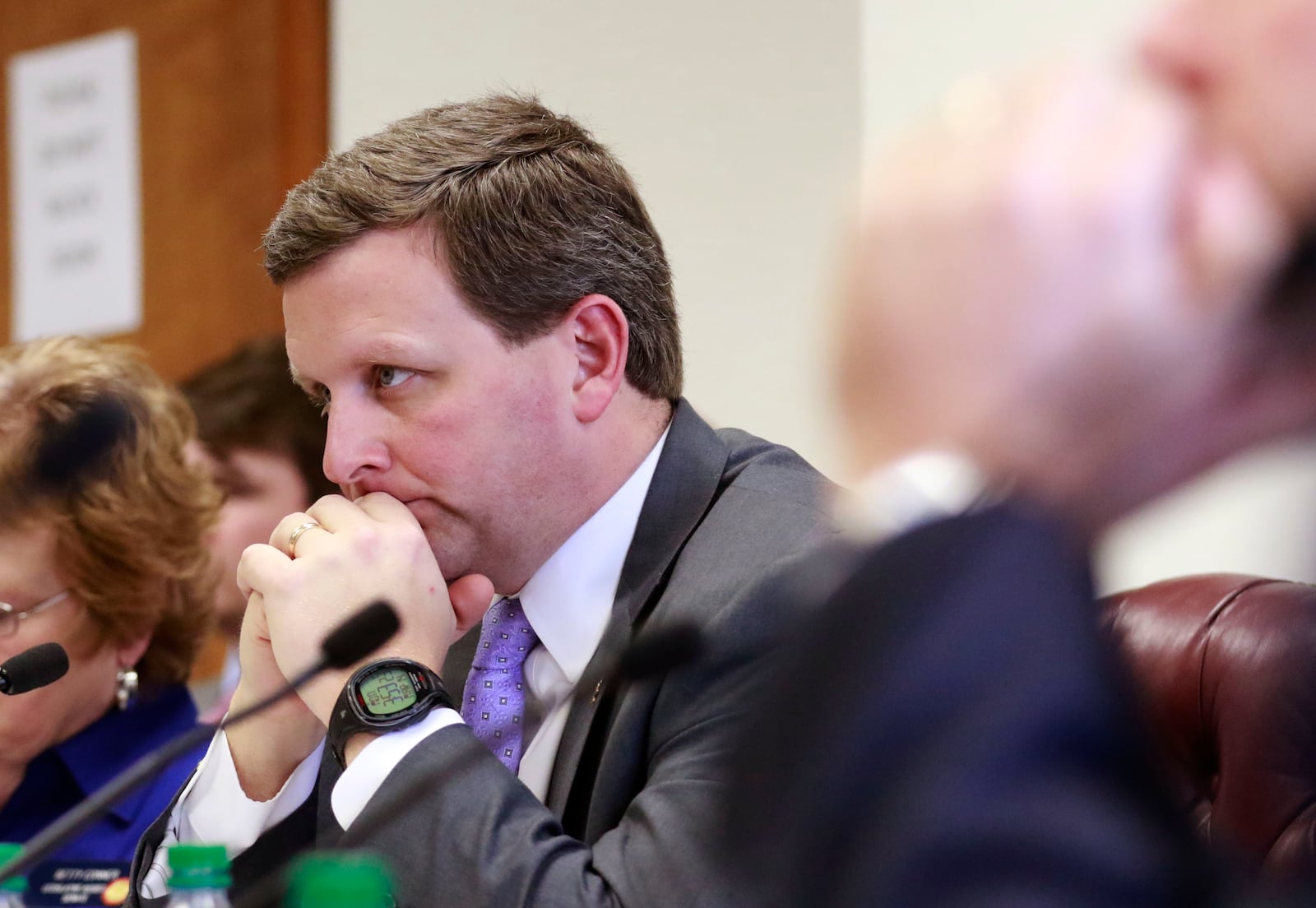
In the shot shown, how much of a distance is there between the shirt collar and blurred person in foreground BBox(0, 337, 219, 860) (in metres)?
0.57

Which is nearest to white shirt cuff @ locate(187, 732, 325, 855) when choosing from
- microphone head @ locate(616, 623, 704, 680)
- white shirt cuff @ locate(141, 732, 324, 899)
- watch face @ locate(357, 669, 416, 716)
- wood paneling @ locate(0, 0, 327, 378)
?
white shirt cuff @ locate(141, 732, 324, 899)

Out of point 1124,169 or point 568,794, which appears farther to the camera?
point 568,794

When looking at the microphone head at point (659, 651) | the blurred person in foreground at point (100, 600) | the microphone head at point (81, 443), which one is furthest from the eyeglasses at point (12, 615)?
the microphone head at point (659, 651)

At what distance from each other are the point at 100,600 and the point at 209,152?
140cm

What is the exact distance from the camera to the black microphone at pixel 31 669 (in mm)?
1403

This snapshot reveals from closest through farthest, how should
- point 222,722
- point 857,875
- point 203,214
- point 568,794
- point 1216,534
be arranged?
point 857,875 < point 222,722 < point 568,794 < point 1216,534 < point 203,214

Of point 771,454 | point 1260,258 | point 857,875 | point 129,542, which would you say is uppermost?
point 1260,258

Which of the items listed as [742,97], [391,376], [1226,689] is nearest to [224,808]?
[391,376]

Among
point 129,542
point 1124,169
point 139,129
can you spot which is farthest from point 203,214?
point 1124,169

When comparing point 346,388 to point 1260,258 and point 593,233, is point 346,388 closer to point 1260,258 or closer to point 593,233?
point 593,233

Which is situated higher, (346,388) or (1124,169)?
(1124,169)

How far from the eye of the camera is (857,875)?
16.4 inches

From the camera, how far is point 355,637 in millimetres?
996

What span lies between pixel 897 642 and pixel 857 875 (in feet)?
0.21
